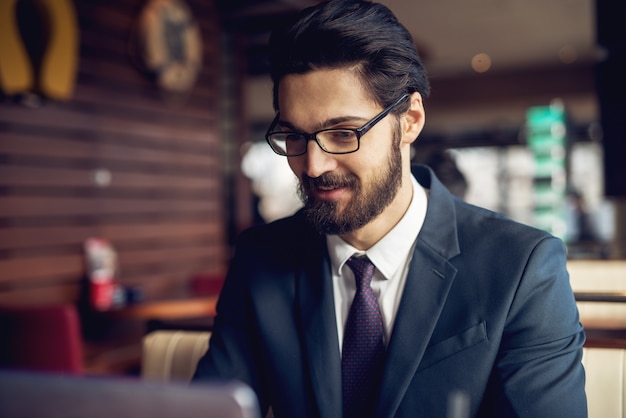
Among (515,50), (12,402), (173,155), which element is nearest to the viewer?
(12,402)

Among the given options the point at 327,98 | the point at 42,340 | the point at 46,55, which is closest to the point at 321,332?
the point at 327,98

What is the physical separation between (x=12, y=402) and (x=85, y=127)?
3376mm

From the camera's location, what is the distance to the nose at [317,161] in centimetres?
122

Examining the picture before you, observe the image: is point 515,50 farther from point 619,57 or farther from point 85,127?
point 85,127

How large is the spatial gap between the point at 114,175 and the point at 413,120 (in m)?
2.97

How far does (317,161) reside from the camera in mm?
1221

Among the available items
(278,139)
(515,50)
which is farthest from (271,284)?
(515,50)

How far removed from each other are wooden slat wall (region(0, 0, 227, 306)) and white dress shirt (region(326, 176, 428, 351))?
246 centimetres

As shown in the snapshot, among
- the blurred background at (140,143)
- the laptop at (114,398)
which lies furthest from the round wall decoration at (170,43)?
the laptop at (114,398)

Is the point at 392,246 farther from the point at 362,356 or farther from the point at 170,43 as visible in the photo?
the point at 170,43

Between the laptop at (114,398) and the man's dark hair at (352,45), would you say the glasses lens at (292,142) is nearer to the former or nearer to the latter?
the man's dark hair at (352,45)

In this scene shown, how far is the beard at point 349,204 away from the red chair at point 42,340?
4.64 feet

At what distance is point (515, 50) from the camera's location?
29.4 ft

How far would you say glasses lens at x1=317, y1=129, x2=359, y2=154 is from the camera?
1.23 meters
